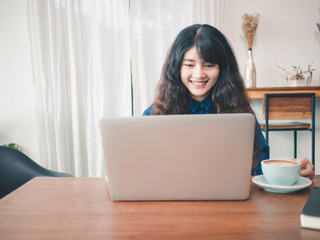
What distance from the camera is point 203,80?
1312mm

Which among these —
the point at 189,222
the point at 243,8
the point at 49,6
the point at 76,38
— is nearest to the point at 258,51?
the point at 243,8

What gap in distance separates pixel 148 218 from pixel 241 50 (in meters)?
2.56

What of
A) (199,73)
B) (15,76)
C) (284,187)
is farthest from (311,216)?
(15,76)

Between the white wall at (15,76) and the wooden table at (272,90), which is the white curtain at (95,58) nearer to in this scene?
the white wall at (15,76)

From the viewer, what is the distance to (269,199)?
69 cm

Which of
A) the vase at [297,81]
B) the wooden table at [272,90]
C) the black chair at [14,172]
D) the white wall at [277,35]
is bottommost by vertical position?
the black chair at [14,172]

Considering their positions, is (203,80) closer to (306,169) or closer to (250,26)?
(306,169)

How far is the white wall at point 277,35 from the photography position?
2.83 m

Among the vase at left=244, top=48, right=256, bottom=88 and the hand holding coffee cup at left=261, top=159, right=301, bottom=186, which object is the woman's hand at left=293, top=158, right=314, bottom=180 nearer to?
the hand holding coffee cup at left=261, top=159, right=301, bottom=186

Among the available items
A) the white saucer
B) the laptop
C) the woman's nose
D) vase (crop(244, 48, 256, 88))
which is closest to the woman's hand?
the white saucer

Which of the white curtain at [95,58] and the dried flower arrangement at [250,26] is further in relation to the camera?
the dried flower arrangement at [250,26]

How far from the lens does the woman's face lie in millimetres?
1294

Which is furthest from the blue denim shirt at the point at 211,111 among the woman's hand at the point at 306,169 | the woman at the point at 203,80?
the woman's hand at the point at 306,169

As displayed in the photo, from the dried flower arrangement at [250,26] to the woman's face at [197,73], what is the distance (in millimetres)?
1606
